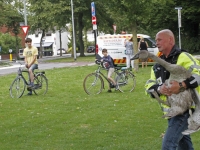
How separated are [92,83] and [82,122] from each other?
5.12 m

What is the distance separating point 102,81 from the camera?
1514 cm

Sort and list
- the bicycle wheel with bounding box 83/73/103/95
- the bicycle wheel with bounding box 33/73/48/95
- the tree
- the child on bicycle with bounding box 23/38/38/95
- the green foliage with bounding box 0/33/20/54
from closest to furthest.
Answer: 1. the bicycle wheel with bounding box 83/73/103/95
2. the child on bicycle with bounding box 23/38/38/95
3. the bicycle wheel with bounding box 33/73/48/95
4. the tree
5. the green foliage with bounding box 0/33/20/54

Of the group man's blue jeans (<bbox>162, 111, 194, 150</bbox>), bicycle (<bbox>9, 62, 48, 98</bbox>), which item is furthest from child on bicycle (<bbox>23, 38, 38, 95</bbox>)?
man's blue jeans (<bbox>162, 111, 194, 150</bbox>)

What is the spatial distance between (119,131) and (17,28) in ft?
183

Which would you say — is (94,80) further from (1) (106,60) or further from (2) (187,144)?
(2) (187,144)

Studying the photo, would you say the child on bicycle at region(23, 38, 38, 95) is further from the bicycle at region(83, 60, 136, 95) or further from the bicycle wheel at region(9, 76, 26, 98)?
the bicycle at region(83, 60, 136, 95)

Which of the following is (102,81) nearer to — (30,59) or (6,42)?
(30,59)

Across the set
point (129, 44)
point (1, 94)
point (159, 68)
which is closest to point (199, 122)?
point (159, 68)

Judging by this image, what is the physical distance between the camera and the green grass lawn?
8039mm

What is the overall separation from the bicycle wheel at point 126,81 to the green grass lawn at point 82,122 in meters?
0.46

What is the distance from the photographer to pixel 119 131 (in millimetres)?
8945

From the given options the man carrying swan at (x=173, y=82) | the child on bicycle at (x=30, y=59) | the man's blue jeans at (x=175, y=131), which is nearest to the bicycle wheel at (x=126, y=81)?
the child on bicycle at (x=30, y=59)

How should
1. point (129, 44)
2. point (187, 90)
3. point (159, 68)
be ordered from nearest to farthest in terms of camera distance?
point (187, 90) → point (159, 68) → point (129, 44)

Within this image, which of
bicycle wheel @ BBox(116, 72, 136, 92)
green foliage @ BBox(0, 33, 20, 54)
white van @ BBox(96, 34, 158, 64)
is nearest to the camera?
bicycle wheel @ BBox(116, 72, 136, 92)
